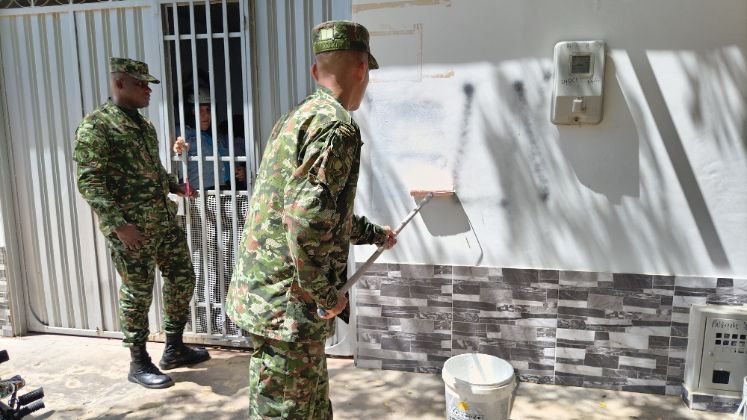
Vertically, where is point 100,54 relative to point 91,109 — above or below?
above

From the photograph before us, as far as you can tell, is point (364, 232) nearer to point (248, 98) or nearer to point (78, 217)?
point (248, 98)

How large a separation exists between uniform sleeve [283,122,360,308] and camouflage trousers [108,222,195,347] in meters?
1.81

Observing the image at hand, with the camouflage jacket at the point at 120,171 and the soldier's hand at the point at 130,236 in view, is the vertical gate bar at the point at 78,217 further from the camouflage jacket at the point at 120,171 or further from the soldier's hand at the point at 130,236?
the soldier's hand at the point at 130,236

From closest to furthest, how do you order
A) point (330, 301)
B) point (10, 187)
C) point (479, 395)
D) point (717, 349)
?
point (330, 301)
point (479, 395)
point (717, 349)
point (10, 187)

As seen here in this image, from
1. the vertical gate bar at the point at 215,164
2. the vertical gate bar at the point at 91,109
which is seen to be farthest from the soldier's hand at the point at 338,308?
the vertical gate bar at the point at 91,109

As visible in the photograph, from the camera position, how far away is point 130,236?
3057mm

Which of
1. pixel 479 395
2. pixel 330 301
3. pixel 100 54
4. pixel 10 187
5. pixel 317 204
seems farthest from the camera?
pixel 10 187

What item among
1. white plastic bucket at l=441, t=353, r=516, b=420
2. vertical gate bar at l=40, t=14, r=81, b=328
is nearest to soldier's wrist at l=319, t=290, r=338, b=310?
white plastic bucket at l=441, t=353, r=516, b=420

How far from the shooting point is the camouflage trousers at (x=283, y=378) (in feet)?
6.47

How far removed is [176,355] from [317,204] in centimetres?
232

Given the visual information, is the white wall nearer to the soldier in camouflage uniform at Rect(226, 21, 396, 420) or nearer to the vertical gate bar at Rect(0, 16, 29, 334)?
the soldier in camouflage uniform at Rect(226, 21, 396, 420)

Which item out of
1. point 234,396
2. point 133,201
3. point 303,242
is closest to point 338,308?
point 303,242

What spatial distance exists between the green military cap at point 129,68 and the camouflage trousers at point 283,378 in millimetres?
1929

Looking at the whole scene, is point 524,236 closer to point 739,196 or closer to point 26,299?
point 739,196
